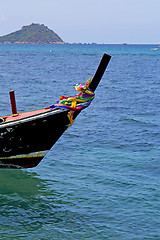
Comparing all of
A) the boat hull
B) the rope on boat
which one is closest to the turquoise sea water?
the boat hull

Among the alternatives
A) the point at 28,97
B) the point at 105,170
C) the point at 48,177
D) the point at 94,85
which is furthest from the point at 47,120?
the point at 28,97

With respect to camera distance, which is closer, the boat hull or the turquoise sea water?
the turquoise sea water

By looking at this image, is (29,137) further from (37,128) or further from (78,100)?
(78,100)

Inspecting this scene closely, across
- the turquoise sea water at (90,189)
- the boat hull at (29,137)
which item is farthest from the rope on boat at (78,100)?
the turquoise sea water at (90,189)

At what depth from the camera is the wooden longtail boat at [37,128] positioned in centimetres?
1238

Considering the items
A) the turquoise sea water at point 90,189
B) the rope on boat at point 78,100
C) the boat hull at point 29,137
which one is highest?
the rope on boat at point 78,100

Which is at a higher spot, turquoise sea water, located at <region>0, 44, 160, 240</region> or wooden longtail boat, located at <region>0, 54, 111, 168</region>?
wooden longtail boat, located at <region>0, 54, 111, 168</region>

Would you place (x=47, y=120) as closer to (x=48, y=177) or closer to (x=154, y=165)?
A: (x=48, y=177)

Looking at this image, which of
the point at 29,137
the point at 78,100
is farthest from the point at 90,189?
the point at 78,100

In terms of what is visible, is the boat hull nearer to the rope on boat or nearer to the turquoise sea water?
the rope on boat

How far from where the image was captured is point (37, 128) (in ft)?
41.4

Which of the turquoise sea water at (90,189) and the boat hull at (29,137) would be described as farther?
the boat hull at (29,137)

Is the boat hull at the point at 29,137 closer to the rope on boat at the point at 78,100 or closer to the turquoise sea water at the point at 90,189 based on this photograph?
the rope on boat at the point at 78,100

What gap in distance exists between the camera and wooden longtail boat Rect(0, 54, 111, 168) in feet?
40.6
